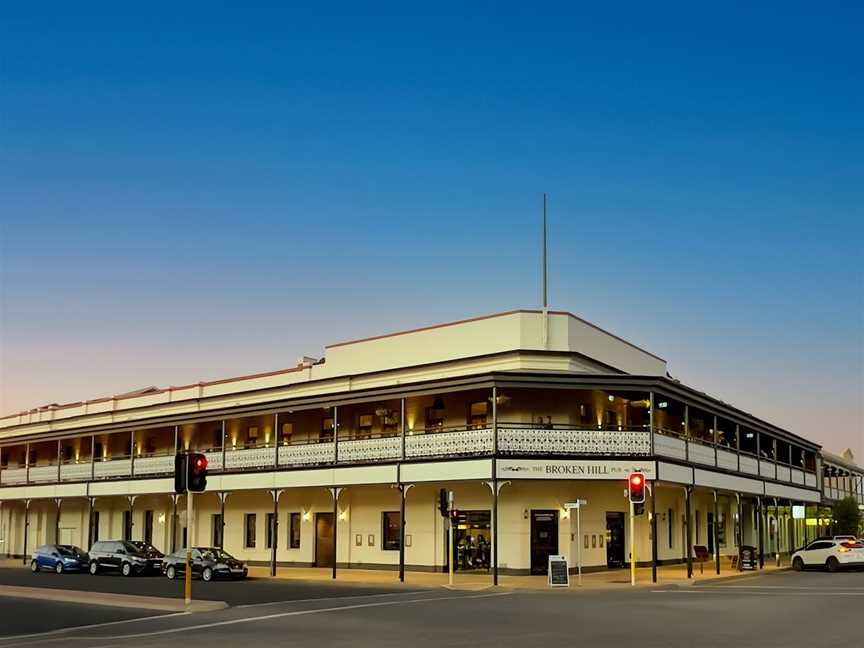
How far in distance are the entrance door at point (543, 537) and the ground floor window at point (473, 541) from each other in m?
1.82

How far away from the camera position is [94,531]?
2207 inches

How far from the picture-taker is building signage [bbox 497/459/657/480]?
34.8 metres

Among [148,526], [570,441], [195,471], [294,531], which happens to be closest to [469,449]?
[570,441]

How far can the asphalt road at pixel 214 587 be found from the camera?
29.4 metres

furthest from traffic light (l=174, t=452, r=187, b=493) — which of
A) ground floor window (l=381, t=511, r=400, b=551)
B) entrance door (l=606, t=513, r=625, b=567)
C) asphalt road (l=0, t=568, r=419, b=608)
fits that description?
entrance door (l=606, t=513, r=625, b=567)

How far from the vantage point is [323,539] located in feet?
Answer: 147

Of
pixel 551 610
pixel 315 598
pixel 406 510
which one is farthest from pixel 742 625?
pixel 406 510

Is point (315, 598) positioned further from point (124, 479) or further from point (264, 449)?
point (124, 479)

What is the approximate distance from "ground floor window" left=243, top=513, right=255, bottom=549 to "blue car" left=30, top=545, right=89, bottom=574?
7279mm

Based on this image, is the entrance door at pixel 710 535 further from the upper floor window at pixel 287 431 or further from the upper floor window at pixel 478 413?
the upper floor window at pixel 287 431

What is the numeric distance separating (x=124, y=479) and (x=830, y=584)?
1311 inches

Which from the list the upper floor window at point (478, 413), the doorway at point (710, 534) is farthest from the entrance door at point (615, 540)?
the doorway at point (710, 534)

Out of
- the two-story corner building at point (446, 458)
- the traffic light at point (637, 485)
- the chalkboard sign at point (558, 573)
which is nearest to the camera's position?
the chalkboard sign at point (558, 573)

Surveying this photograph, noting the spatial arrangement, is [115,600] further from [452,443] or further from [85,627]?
[452,443]
